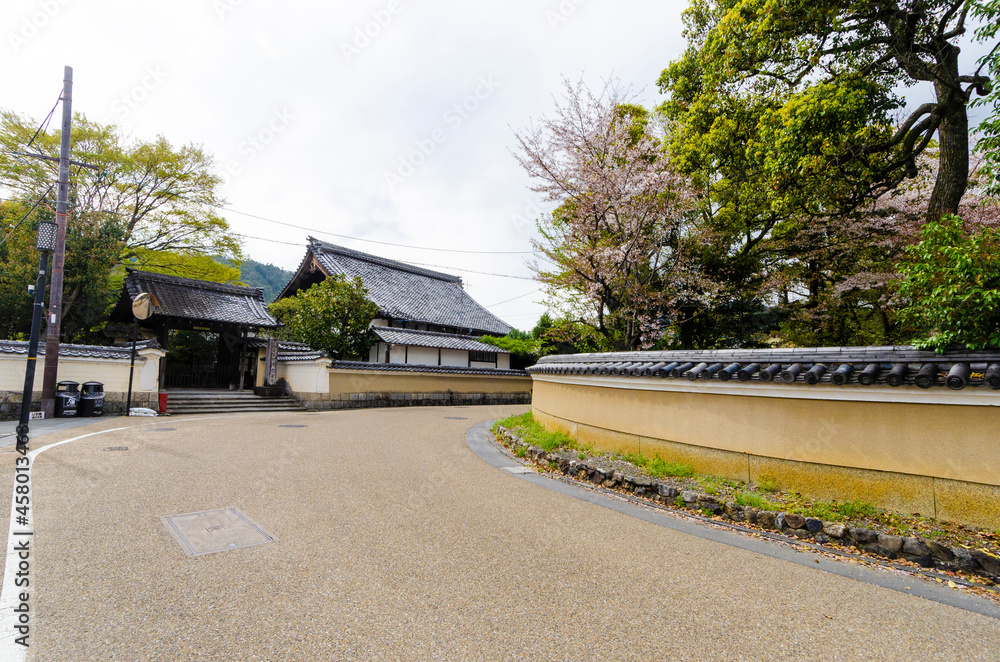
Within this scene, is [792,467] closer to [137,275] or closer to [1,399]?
[1,399]

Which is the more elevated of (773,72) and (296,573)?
(773,72)

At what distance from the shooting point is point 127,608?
2.77 metres

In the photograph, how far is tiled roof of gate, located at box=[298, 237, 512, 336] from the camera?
2447 centimetres

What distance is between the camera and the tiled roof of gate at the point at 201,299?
17172 mm

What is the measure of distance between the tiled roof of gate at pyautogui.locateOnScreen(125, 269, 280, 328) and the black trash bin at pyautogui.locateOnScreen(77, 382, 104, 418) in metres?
5.40

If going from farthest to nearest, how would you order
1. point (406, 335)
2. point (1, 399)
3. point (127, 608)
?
point (406, 335)
point (1, 399)
point (127, 608)

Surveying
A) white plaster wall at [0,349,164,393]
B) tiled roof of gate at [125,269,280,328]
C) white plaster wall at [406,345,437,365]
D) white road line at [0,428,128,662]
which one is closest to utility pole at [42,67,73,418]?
white plaster wall at [0,349,164,393]

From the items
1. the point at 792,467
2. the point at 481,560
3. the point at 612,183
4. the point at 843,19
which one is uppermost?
the point at 843,19

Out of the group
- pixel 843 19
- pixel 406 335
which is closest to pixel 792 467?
pixel 843 19

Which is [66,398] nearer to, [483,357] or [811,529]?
[811,529]

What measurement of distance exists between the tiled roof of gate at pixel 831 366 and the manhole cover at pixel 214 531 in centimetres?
496

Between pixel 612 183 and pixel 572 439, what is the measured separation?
18.9ft

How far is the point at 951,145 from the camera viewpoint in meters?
6.71

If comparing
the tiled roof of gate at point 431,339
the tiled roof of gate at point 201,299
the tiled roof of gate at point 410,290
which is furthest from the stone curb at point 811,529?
the tiled roof of gate at point 410,290
